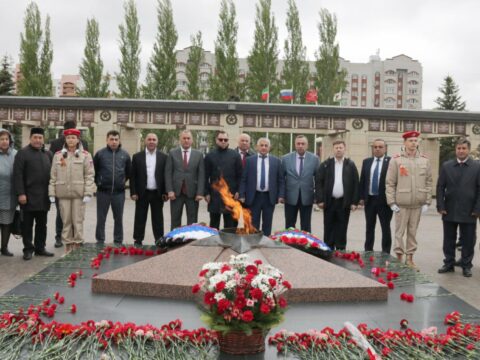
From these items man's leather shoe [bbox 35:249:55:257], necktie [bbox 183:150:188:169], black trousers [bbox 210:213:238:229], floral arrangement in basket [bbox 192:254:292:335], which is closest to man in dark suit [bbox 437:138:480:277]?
black trousers [bbox 210:213:238:229]

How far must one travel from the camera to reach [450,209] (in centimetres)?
717

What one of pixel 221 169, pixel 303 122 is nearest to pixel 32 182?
pixel 221 169

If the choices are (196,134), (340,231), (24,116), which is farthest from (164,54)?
(340,231)

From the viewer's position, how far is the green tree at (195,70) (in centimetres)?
2834

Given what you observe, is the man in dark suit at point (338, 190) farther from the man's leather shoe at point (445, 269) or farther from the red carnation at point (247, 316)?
the red carnation at point (247, 316)

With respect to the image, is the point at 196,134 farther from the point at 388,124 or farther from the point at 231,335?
the point at 231,335

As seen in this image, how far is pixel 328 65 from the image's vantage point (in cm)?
2900

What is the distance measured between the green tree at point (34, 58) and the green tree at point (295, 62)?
12989mm

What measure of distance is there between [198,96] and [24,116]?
11.1 meters

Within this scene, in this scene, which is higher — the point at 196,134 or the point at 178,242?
the point at 196,134

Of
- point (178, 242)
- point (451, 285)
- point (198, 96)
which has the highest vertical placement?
point (198, 96)

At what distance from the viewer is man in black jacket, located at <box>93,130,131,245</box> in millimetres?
7746

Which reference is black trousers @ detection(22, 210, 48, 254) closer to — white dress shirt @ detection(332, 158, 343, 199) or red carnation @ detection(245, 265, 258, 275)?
white dress shirt @ detection(332, 158, 343, 199)

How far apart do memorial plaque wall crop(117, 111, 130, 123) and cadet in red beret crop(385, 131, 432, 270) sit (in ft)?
45.0
